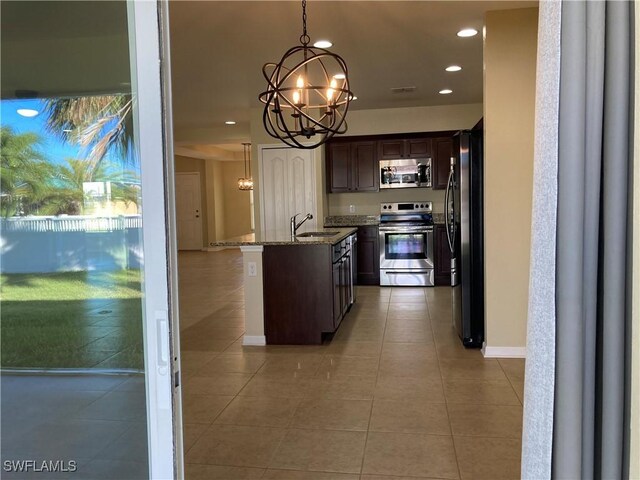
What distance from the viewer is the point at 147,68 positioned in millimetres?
1253

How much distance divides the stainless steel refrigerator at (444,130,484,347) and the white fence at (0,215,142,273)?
328 centimetres

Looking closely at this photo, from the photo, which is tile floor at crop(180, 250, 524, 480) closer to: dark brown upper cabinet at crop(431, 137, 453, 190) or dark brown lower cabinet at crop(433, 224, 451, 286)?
dark brown lower cabinet at crop(433, 224, 451, 286)

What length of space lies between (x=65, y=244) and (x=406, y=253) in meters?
6.32

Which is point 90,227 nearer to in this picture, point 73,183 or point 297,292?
point 73,183

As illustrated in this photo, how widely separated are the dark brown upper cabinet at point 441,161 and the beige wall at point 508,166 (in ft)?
11.9

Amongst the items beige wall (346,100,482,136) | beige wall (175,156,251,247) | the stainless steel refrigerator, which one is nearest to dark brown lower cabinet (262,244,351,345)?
the stainless steel refrigerator

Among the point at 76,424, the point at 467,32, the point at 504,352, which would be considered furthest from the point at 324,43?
the point at 76,424

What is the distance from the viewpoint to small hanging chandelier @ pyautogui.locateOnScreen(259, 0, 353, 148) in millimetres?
3229

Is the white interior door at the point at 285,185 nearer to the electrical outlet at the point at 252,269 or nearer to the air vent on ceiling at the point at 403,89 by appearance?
the air vent on ceiling at the point at 403,89

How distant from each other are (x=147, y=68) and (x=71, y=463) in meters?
1.22

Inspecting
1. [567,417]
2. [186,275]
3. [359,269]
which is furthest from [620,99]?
[186,275]

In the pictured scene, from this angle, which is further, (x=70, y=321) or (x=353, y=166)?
(x=353, y=166)

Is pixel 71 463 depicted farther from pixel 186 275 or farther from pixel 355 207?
pixel 186 275

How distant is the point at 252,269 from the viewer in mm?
4500
